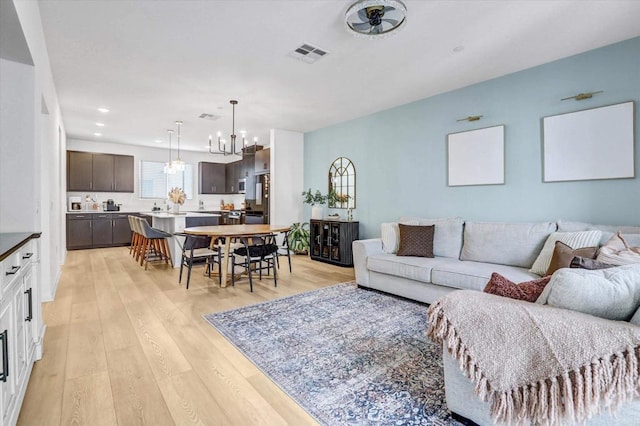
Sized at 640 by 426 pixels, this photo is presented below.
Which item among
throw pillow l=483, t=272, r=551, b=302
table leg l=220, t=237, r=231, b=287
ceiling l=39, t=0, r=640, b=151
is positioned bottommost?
table leg l=220, t=237, r=231, b=287

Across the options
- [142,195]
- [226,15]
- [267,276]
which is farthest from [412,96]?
[142,195]

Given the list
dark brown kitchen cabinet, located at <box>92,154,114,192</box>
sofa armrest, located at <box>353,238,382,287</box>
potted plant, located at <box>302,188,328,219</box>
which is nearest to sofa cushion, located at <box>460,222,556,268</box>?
sofa armrest, located at <box>353,238,382,287</box>

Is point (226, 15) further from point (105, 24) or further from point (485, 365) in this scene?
point (485, 365)

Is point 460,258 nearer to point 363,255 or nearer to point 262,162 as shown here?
point 363,255

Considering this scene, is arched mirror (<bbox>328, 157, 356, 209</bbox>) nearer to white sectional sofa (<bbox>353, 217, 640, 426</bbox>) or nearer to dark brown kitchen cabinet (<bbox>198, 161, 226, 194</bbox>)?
white sectional sofa (<bbox>353, 217, 640, 426</bbox>)

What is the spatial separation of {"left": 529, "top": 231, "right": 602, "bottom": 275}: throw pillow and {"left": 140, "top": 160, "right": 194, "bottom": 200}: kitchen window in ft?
28.6

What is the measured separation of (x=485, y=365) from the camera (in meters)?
1.33

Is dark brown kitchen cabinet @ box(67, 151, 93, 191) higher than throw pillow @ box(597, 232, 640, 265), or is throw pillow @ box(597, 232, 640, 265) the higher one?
dark brown kitchen cabinet @ box(67, 151, 93, 191)

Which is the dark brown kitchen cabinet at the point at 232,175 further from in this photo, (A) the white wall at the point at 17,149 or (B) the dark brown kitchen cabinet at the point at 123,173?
(A) the white wall at the point at 17,149

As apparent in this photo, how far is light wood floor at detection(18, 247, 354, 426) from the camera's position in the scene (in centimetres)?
172

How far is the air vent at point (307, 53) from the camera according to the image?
312 cm

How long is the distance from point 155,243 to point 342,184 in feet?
12.1

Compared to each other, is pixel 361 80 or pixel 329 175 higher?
pixel 361 80

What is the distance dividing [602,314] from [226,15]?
305 centimetres
